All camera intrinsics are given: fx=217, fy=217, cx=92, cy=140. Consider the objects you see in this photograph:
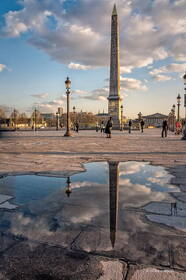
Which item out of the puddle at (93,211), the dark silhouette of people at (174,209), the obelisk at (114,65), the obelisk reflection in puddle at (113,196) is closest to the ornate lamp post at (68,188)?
the puddle at (93,211)

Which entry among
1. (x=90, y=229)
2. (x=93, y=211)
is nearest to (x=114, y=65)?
(x=93, y=211)

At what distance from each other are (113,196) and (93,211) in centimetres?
73

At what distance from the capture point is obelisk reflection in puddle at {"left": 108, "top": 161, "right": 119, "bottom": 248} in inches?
96.6

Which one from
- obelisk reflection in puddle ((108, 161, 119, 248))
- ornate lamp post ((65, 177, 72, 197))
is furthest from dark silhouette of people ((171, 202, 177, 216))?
ornate lamp post ((65, 177, 72, 197))

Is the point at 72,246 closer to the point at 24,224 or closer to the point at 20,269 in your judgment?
the point at 20,269

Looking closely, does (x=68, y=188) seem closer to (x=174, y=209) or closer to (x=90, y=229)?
(x=90, y=229)

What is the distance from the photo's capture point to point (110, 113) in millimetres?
51844

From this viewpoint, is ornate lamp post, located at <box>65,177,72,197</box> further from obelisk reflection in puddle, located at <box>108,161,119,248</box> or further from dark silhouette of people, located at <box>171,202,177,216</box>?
dark silhouette of people, located at <box>171,202,177,216</box>

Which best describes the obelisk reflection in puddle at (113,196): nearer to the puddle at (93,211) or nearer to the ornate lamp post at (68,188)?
the puddle at (93,211)

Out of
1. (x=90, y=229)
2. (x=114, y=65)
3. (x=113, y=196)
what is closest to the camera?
(x=90, y=229)

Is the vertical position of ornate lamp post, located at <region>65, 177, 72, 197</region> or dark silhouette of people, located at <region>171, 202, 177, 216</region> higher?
ornate lamp post, located at <region>65, 177, 72, 197</region>

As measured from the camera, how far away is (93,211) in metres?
3.01

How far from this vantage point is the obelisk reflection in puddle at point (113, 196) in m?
2.45

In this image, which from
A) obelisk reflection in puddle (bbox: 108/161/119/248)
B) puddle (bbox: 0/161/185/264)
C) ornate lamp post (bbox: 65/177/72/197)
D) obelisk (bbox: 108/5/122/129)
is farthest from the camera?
obelisk (bbox: 108/5/122/129)
